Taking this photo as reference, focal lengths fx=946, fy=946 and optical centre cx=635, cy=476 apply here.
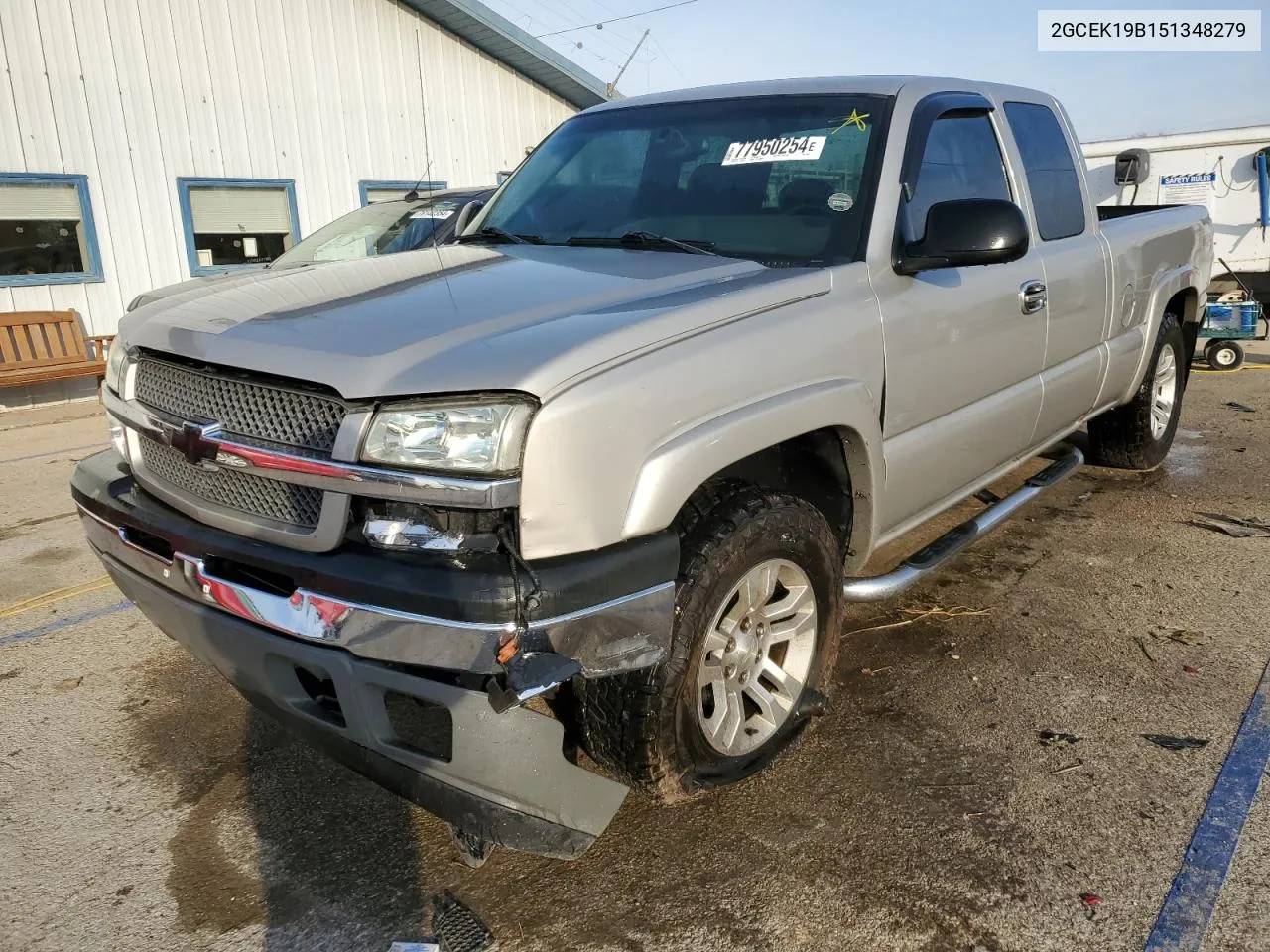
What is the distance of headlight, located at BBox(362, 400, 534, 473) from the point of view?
1.91 metres

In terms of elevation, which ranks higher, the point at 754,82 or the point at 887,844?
the point at 754,82

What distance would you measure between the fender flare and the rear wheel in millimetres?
8683

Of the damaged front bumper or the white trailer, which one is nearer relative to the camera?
the damaged front bumper

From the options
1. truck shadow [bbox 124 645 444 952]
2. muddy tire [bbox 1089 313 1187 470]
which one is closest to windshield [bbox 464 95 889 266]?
truck shadow [bbox 124 645 444 952]

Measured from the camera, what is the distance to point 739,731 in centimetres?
→ 260

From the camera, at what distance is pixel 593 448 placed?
6.44ft

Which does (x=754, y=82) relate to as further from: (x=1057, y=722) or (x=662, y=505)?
(x=1057, y=722)

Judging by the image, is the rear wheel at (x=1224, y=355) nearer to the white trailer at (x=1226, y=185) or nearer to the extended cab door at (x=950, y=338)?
the white trailer at (x=1226, y=185)

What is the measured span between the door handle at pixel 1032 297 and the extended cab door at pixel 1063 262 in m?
0.07

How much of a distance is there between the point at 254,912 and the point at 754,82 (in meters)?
3.22

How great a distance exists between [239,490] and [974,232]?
2.16 metres

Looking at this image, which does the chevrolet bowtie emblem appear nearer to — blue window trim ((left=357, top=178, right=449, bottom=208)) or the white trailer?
blue window trim ((left=357, top=178, right=449, bottom=208))

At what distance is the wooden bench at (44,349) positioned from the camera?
9.48 m

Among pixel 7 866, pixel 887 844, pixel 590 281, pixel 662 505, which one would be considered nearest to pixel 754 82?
pixel 590 281
